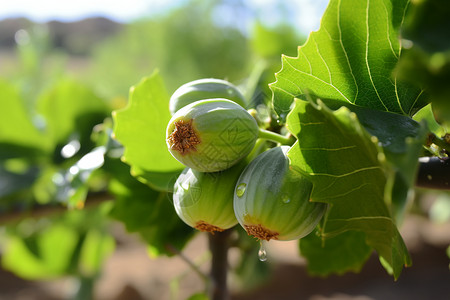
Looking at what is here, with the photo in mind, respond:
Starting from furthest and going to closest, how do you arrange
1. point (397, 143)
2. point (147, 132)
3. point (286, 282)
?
point (286, 282), point (147, 132), point (397, 143)

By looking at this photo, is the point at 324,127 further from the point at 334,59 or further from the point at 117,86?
the point at 117,86

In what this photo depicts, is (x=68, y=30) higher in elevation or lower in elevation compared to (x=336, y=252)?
lower

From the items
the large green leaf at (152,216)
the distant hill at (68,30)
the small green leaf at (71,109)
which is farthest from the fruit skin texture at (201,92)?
the distant hill at (68,30)

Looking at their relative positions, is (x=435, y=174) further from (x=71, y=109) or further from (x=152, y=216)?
→ (x=71, y=109)

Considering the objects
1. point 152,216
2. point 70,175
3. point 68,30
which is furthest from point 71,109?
point 68,30

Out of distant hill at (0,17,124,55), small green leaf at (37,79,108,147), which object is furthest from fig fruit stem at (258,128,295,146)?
distant hill at (0,17,124,55)

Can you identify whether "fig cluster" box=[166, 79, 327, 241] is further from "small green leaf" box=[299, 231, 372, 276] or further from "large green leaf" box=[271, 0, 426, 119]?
"small green leaf" box=[299, 231, 372, 276]
